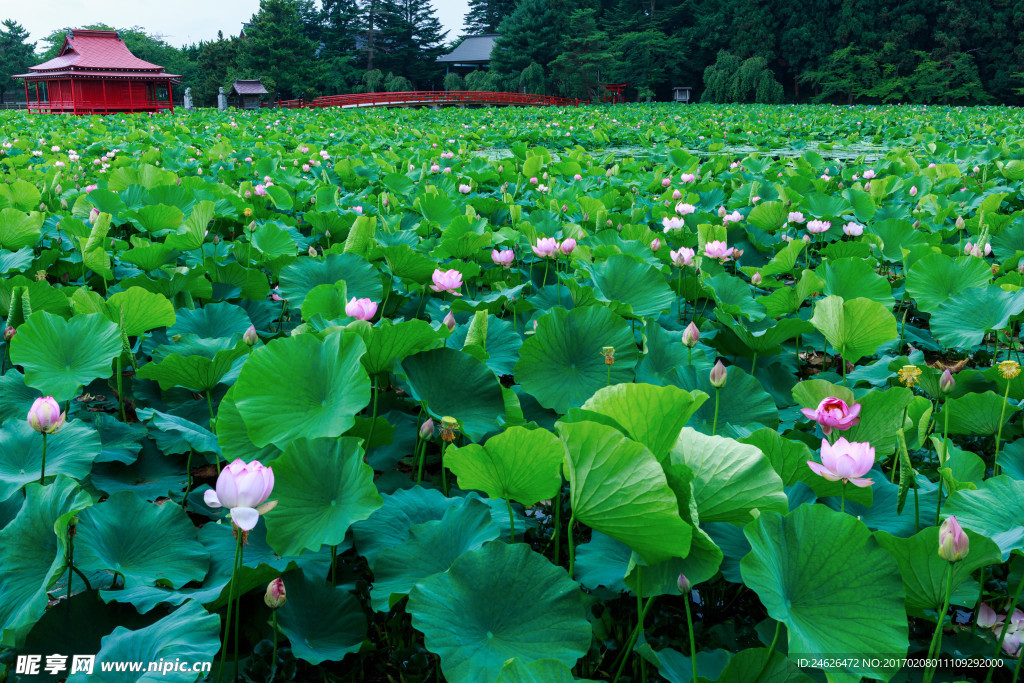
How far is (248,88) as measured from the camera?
1032 inches

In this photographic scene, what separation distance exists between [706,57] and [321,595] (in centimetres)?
3118

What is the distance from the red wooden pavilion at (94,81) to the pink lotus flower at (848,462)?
81.9 ft

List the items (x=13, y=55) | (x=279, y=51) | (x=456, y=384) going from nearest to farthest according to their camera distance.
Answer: (x=456, y=384), (x=279, y=51), (x=13, y=55)

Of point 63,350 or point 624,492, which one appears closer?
point 624,492

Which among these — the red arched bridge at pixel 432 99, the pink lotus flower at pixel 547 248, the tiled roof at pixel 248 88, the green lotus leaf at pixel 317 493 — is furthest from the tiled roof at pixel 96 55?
the green lotus leaf at pixel 317 493

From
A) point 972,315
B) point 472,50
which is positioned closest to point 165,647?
point 972,315

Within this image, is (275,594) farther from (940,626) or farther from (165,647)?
(940,626)

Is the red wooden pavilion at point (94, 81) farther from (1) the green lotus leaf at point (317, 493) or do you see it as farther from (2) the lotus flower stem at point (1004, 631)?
→ (2) the lotus flower stem at point (1004, 631)

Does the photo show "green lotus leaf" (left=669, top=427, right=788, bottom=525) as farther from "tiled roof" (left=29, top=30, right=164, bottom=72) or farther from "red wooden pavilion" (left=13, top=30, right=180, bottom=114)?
"tiled roof" (left=29, top=30, right=164, bottom=72)

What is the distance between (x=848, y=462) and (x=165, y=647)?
0.77m

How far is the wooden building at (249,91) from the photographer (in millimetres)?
26172

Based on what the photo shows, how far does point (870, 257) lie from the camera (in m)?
2.28

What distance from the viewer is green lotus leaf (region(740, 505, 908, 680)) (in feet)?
2.15

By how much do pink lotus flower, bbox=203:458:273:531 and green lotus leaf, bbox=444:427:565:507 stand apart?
0.23 meters
